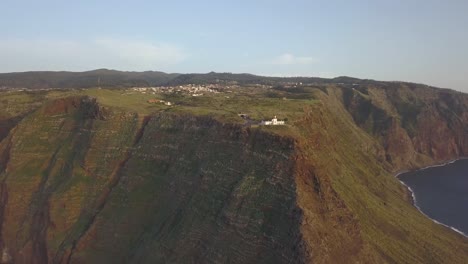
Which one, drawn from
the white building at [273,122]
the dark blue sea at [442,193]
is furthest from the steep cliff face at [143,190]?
the dark blue sea at [442,193]

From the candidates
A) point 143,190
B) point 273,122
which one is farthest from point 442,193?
point 143,190

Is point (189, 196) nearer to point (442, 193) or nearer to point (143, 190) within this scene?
point (143, 190)

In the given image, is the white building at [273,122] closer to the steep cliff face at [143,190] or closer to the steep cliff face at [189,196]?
the steep cliff face at [189,196]

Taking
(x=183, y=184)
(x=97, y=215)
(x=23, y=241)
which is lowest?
(x=23, y=241)

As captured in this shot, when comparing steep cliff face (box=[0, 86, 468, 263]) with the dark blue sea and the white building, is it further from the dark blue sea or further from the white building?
the dark blue sea

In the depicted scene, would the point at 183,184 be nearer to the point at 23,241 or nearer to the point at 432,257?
the point at 23,241

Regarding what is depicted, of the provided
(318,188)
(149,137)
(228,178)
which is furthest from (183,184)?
(318,188)
